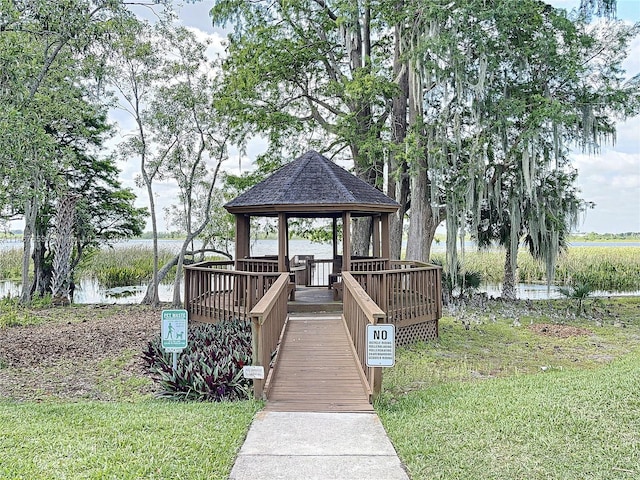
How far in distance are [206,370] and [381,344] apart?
2.04 meters

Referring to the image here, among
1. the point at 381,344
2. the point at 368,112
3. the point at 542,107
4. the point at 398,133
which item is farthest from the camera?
the point at 368,112

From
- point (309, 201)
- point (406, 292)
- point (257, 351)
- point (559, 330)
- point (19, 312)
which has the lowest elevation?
point (559, 330)

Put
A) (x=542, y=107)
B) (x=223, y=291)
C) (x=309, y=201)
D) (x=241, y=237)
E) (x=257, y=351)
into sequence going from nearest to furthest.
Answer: (x=257, y=351), (x=223, y=291), (x=309, y=201), (x=241, y=237), (x=542, y=107)

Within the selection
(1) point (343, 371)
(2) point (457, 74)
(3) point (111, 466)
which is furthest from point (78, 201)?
(3) point (111, 466)

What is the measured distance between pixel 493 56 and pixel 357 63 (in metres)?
4.66

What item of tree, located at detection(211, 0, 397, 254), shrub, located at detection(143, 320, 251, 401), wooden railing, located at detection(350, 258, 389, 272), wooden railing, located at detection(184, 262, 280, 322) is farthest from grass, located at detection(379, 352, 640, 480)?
tree, located at detection(211, 0, 397, 254)

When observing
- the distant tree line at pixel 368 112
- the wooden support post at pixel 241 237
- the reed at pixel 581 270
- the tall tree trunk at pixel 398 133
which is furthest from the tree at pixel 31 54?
the reed at pixel 581 270

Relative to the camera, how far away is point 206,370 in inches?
209

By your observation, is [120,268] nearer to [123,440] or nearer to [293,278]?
[293,278]

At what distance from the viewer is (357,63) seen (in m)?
15.2

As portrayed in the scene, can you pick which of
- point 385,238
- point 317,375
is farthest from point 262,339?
point 385,238

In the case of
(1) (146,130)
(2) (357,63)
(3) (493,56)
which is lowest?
(1) (146,130)

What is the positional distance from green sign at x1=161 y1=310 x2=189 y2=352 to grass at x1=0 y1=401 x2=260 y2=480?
690 millimetres

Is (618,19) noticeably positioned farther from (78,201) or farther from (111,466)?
(78,201)
